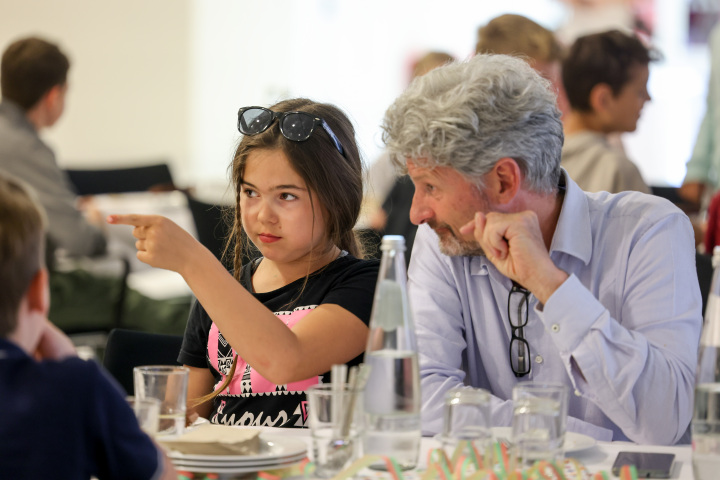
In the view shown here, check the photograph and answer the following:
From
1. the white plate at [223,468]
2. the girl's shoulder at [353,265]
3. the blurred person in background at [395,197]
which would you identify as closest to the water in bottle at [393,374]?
the white plate at [223,468]

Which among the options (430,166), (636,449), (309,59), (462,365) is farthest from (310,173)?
(309,59)

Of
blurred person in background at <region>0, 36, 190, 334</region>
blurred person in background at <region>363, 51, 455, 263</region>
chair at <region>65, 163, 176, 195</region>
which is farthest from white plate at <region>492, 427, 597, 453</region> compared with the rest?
chair at <region>65, 163, 176, 195</region>

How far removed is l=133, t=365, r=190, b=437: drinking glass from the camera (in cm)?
122

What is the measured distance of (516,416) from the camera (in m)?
1.12

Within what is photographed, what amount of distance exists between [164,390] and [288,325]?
20.7 inches

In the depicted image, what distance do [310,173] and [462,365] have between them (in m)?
0.48

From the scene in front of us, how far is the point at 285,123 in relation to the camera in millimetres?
1793

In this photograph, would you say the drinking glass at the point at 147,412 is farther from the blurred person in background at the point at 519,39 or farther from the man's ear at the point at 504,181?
the blurred person in background at the point at 519,39

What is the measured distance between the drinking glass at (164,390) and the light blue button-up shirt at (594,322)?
1.47 ft

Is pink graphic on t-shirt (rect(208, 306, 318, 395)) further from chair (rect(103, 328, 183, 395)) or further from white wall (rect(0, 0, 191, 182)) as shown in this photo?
white wall (rect(0, 0, 191, 182))

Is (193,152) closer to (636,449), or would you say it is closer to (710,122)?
(710,122)

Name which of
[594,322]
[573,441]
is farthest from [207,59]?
[573,441]

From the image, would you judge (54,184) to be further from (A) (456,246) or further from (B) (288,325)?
(A) (456,246)

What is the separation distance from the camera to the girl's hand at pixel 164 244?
148cm
